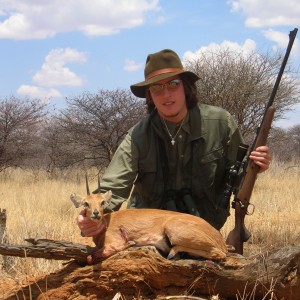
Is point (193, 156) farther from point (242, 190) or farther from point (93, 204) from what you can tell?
point (93, 204)

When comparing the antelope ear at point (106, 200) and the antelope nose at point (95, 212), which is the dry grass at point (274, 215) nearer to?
the antelope ear at point (106, 200)

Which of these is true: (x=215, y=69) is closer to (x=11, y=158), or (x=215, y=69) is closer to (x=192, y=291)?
(x=11, y=158)

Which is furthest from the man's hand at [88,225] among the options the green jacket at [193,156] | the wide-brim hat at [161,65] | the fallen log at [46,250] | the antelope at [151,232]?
the wide-brim hat at [161,65]

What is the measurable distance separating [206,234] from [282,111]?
1318 cm

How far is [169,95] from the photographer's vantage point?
4730mm

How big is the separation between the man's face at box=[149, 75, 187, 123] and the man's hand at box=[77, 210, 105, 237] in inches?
55.3

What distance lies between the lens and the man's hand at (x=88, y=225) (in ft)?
12.7

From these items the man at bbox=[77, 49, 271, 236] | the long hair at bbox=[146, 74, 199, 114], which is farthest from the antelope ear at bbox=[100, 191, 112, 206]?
the long hair at bbox=[146, 74, 199, 114]

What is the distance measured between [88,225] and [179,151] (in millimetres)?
1583

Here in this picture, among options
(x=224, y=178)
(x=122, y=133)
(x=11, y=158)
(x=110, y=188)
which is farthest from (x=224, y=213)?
(x=11, y=158)

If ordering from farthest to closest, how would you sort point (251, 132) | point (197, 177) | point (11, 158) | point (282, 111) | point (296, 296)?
point (11, 158)
point (282, 111)
point (251, 132)
point (197, 177)
point (296, 296)

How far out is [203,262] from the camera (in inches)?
149

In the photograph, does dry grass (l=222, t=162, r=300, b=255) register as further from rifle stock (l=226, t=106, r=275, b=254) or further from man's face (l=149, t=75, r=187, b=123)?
man's face (l=149, t=75, r=187, b=123)

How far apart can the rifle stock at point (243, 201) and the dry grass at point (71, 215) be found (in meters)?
0.30
